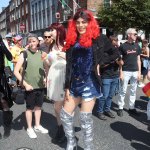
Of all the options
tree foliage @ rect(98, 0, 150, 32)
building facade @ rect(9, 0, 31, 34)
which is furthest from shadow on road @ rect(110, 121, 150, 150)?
building facade @ rect(9, 0, 31, 34)

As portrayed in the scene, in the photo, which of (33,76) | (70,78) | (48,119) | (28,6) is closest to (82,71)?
(70,78)

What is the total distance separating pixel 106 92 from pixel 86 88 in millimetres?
2394

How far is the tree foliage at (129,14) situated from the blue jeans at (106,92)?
1586 cm

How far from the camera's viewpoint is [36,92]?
5.14 metres

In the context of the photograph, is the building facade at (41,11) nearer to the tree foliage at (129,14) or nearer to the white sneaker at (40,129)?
the tree foliage at (129,14)

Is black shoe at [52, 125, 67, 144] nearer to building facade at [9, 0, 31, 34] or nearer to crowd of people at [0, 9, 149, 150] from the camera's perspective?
crowd of people at [0, 9, 149, 150]

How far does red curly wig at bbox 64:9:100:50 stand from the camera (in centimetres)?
365

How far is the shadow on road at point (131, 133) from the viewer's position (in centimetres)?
490

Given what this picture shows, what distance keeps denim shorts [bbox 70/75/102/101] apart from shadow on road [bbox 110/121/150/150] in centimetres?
134

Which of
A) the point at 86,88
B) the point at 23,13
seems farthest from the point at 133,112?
the point at 23,13

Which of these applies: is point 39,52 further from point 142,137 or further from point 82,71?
point 142,137

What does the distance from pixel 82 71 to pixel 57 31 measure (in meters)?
1.10

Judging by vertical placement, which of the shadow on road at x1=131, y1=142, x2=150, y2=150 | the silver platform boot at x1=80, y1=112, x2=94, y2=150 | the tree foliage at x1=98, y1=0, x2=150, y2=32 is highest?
the tree foliage at x1=98, y1=0, x2=150, y2=32

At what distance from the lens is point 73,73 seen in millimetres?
3863
